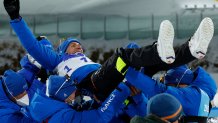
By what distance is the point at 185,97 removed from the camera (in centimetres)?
370

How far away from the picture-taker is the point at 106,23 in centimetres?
2642

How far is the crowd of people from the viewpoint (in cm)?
347

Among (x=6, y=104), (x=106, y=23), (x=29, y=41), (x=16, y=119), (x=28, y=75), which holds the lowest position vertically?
(x=106, y=23)

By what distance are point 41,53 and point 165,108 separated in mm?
2135

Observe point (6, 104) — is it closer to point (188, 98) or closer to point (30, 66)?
Answer: point (30, 66)

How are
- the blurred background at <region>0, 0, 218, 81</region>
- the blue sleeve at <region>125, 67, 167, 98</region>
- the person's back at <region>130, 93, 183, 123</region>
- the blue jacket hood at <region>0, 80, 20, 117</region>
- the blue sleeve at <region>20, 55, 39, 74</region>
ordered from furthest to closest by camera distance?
A: the blurred background at <region>0, 0, 218, 81</region> → the blue sleeve at <region>20, 55, 39, 74</region> → the blue jacket hood at <region>0, 80, 20, 117</region> → the blue sleeve at <region>125, 67, 167, 98</region> → the person's back at <region>130, 93, 183, 123</region>

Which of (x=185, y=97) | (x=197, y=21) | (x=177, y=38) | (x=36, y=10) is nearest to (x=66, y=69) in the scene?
(x=185, y=97)

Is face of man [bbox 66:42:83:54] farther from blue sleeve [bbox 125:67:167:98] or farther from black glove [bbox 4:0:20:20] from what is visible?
blue sleeve [bbox 125:67:167:98]

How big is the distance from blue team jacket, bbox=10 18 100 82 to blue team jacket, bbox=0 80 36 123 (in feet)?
1.57

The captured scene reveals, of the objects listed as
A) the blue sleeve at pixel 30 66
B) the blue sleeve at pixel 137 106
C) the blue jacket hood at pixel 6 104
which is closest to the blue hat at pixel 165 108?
the blue sleeve at pixel 137 106

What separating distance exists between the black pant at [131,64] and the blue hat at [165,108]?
0.85m

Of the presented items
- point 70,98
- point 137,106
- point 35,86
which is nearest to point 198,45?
point 137,106

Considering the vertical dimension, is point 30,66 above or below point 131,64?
below

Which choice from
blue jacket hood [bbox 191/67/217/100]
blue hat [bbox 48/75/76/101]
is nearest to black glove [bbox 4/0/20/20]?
blue hat [bbox 48/75/76/101]
